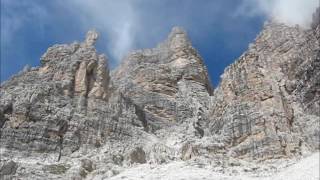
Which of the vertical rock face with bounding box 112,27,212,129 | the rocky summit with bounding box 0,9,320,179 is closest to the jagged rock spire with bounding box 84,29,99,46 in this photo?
the rocky summit with bounding box 0,9,320,179

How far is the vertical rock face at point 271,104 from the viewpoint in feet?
204

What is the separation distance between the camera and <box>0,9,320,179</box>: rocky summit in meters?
61.5

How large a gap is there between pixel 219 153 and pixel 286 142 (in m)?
6.01

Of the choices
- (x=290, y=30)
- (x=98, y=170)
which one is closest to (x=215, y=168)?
(x=98, y=170)

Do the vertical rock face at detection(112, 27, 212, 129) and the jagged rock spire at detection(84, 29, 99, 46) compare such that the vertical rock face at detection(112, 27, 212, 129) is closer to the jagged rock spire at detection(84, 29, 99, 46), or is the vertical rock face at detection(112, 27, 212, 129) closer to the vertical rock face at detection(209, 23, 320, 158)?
the jagged rock spire at detection(84, 29, 99, 46)

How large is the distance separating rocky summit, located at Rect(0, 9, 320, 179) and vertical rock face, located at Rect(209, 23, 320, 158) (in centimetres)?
11

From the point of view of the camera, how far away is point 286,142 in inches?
2421

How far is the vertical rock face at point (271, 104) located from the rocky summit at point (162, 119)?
11 cm

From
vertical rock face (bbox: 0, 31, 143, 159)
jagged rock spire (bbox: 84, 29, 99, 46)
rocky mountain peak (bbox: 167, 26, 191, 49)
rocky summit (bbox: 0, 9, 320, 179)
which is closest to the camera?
rocky summit (bbox: 0, 9, 320, 179)

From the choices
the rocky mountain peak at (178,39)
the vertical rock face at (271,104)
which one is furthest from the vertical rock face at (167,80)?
the vertical rock face at (271,104)

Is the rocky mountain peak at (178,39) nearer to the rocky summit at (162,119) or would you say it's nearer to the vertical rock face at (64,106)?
the rocky summit at (162,119)

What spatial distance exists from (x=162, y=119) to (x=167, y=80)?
40.6 feet

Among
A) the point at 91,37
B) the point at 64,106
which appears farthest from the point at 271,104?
the point at 91,37

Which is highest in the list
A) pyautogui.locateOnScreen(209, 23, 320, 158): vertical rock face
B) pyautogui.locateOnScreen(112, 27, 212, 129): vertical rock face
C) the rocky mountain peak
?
the rocky mountain peak
